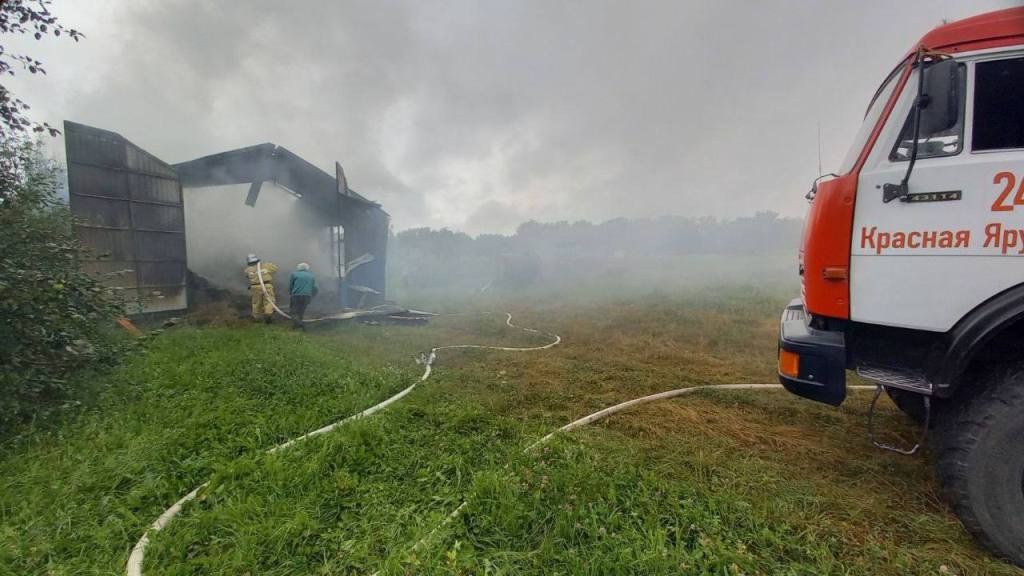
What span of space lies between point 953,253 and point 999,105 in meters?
0.82

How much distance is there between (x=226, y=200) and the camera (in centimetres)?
1260

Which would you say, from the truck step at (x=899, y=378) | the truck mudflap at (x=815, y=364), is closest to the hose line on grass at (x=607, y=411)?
the truck mudflap at (x=815, y=364)

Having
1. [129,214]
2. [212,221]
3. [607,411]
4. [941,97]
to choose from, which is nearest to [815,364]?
[941,97]

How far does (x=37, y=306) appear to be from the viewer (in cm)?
317

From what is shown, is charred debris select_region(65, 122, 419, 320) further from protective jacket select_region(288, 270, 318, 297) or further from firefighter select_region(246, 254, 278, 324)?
firefighter select_region(246, 254, 278, 324)

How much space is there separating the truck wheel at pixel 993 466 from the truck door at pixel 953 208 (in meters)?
0.45

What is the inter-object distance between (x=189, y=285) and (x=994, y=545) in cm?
1308

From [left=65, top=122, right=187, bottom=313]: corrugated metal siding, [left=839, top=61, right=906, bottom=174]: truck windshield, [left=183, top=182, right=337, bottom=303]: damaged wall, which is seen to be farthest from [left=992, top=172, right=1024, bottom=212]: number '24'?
[left=183, top=182, right=337, bottom=303]: damaged wall

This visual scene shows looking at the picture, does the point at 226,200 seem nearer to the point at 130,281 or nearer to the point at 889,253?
the point at 130,281

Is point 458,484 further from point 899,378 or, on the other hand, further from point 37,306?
point 37,306

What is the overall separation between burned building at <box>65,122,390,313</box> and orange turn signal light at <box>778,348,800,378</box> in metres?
6.51

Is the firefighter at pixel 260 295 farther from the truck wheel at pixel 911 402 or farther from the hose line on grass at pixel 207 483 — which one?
the truck wheel at pixel 911 402

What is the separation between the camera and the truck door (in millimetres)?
1881

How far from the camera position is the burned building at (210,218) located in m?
7.40
